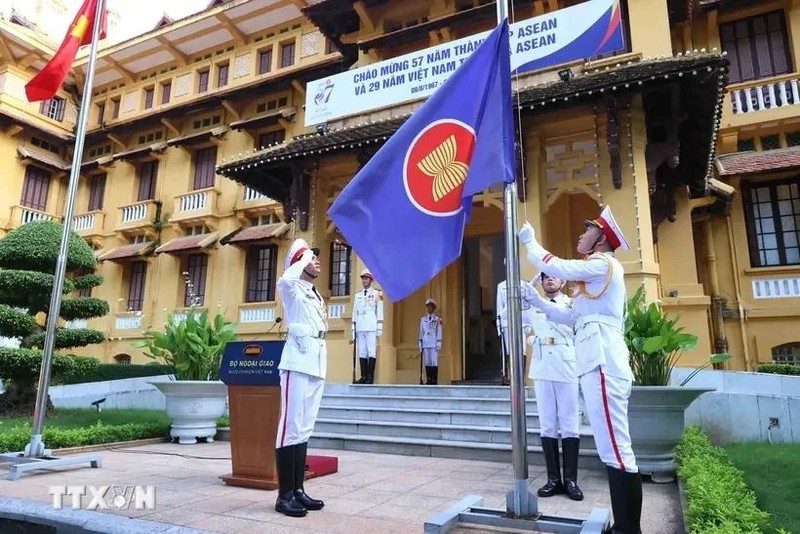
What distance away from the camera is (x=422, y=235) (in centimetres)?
384

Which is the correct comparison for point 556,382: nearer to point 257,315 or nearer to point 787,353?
point 787,353

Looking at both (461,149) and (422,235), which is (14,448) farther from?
(461,149)

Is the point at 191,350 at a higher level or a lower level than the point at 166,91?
lower

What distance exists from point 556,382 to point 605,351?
160cm

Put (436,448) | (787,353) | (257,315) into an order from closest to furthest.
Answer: (436,448) → (787,353) → (257,315)

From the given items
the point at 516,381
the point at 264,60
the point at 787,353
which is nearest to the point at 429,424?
the point at 516,381

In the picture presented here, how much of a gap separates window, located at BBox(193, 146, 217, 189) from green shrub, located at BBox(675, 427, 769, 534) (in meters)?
18.1

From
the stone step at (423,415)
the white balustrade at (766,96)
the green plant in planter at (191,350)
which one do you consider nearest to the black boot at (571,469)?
the stone step at (423,415)

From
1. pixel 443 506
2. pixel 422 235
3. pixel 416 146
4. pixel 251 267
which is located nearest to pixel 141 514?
pixel 443 506

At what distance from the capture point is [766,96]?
12484 millimetres

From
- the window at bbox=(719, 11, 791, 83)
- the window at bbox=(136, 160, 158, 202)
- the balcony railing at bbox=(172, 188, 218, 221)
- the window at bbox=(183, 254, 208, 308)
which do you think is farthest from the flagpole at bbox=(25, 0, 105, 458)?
the window at bbox=(136, 160, 158, 202)

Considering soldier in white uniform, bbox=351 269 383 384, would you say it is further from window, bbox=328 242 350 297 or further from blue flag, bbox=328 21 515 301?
blue flag, bbox=328 21 515 301

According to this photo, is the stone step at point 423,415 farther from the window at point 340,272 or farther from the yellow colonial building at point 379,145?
the window at point 340,272

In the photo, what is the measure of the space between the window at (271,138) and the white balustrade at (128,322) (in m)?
7.44
